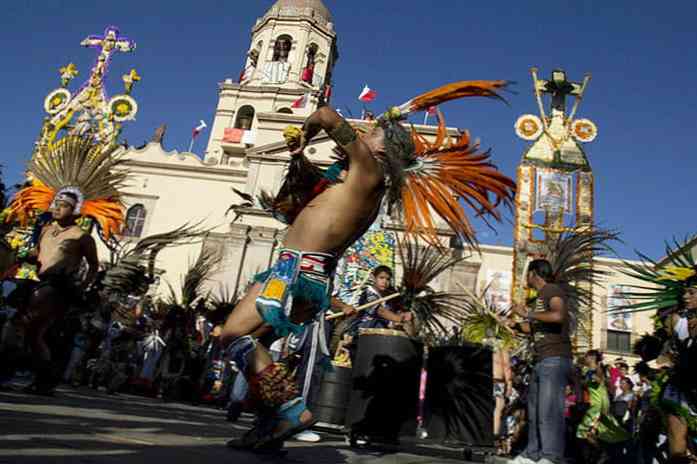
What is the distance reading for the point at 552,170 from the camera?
2416 centimetres

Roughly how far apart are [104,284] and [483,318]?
6.14m

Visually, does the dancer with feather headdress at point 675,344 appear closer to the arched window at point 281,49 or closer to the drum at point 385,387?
the drum at point 385,387

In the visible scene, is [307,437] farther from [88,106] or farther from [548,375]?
[88,106]

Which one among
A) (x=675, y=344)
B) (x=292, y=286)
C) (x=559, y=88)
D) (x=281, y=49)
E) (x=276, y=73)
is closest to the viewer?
(x=292, y=286)

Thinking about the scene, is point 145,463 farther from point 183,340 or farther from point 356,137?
point 183,340

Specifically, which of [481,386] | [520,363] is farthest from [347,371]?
[520,363]

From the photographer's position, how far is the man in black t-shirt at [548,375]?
4508 millimetres

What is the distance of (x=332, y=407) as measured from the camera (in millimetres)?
6090

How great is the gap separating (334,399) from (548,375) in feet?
8.18

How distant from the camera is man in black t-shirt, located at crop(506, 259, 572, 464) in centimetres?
451

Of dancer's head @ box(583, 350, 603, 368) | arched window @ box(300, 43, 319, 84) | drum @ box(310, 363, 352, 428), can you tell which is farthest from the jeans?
arched window @ box(300, 43, 319, 84)

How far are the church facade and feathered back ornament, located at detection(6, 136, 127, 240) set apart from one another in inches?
485

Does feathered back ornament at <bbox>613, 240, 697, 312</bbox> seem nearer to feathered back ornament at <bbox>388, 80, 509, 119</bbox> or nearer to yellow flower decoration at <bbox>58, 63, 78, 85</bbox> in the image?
feathered back ornament at <bbox>388, 80, 509, 119</bbox>

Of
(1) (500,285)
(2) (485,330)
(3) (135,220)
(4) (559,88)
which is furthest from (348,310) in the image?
(3) (135,220)
